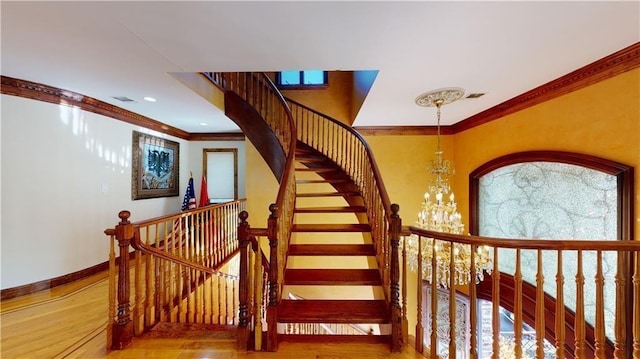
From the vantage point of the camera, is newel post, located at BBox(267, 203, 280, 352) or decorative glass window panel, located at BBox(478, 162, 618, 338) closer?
newel post, located at BBox(267, 203, 280, 352)

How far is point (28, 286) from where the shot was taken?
2.88m

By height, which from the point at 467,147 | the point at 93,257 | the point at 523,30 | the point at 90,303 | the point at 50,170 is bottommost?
the point at 90,303

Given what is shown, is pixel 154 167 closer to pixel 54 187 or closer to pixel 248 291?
pixel 54 187

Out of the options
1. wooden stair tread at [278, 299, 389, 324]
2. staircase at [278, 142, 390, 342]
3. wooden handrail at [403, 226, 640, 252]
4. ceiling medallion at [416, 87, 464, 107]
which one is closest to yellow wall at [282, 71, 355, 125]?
staircase at [278, 142, 390, 342]

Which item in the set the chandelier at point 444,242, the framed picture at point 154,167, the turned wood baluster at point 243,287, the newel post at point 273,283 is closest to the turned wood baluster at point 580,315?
the chandelier at point 444,242

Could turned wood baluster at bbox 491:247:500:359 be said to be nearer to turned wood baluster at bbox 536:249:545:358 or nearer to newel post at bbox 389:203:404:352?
turned wood baluster at bbox 536:249:545:358

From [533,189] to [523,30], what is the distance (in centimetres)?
214

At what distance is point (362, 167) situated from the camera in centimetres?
394

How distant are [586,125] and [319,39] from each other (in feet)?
9.09

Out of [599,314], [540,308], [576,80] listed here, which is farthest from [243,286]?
[576,80]

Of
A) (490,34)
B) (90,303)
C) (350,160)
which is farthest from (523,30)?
(90,303)

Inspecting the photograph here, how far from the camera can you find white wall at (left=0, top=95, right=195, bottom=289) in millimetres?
2779

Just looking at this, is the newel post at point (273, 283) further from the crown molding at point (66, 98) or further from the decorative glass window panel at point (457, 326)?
the decorative glass window panel at point (457, 326)

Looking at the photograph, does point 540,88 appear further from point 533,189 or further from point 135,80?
point 135,80
